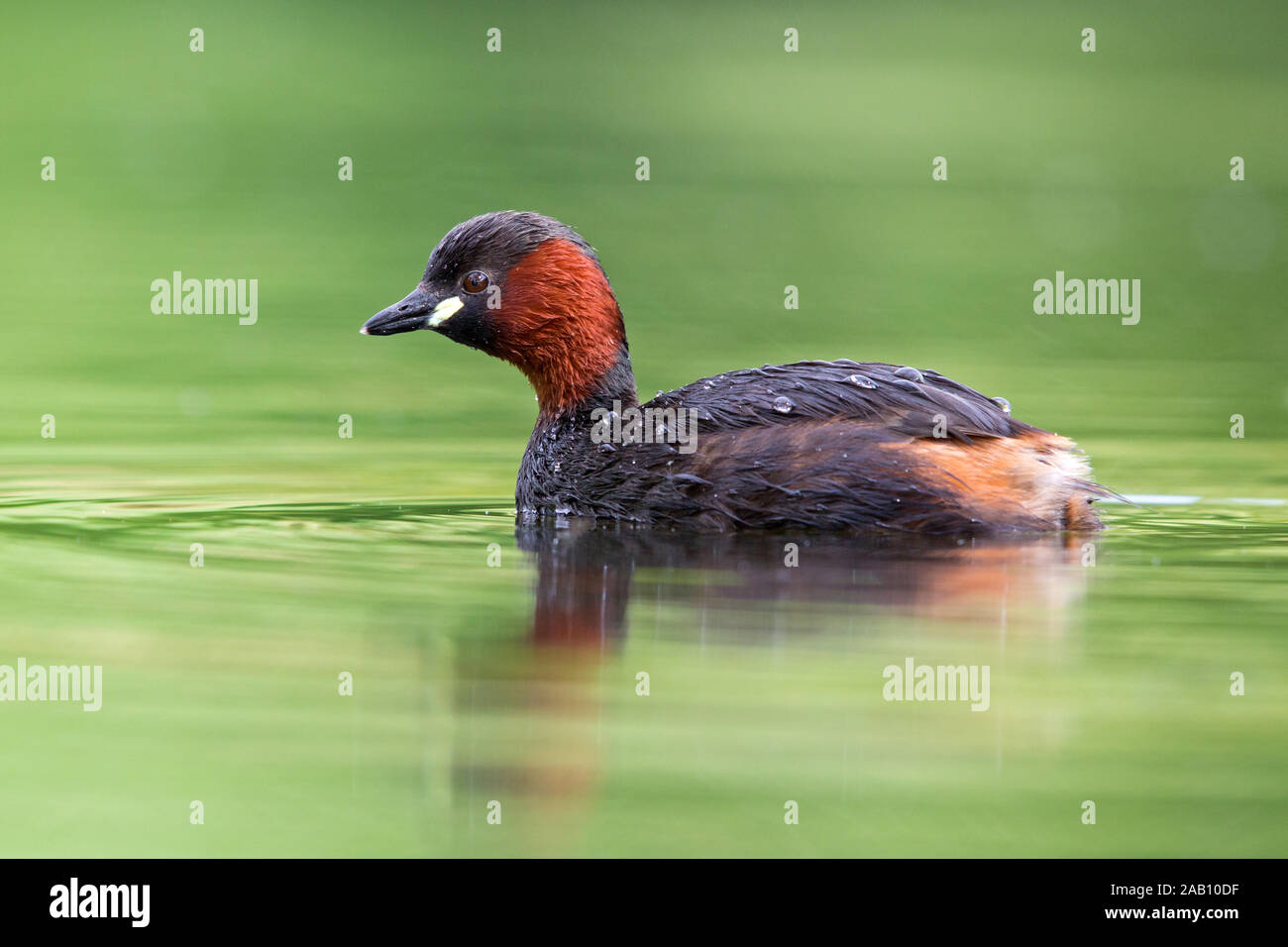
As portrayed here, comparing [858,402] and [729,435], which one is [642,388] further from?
[858,402]

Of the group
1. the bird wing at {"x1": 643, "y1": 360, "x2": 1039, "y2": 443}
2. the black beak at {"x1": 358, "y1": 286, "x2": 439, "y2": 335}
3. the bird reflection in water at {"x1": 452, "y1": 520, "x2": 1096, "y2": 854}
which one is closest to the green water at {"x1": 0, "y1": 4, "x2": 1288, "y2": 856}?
the bird reflection in water at {"x1": 452, "y1": 520, "x2": 1096, "y2": 854}

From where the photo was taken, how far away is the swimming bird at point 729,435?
9.02m

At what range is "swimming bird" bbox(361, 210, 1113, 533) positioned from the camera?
902 cm

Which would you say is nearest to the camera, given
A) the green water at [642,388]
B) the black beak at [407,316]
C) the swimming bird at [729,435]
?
the green water at [642,388]

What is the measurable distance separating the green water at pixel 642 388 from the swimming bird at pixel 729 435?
0.23m

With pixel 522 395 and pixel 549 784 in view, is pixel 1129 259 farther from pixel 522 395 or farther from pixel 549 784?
pixel 549 784

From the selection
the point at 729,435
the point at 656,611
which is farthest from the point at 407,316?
the point at 656,611

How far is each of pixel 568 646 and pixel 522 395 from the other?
6069 millimetres

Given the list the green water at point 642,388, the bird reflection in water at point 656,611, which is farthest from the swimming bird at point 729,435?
the green water at point 642,388

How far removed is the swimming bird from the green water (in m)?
0.23

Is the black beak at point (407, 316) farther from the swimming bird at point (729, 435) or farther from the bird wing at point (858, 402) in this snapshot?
the bird wing at point (858, 402)

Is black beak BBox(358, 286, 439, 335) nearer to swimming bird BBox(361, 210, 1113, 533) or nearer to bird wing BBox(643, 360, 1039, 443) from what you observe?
swimming bird BBox(361, 210, 1113, 533)

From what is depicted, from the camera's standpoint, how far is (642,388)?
12484mm

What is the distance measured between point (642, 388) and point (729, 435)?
3.26 meters
